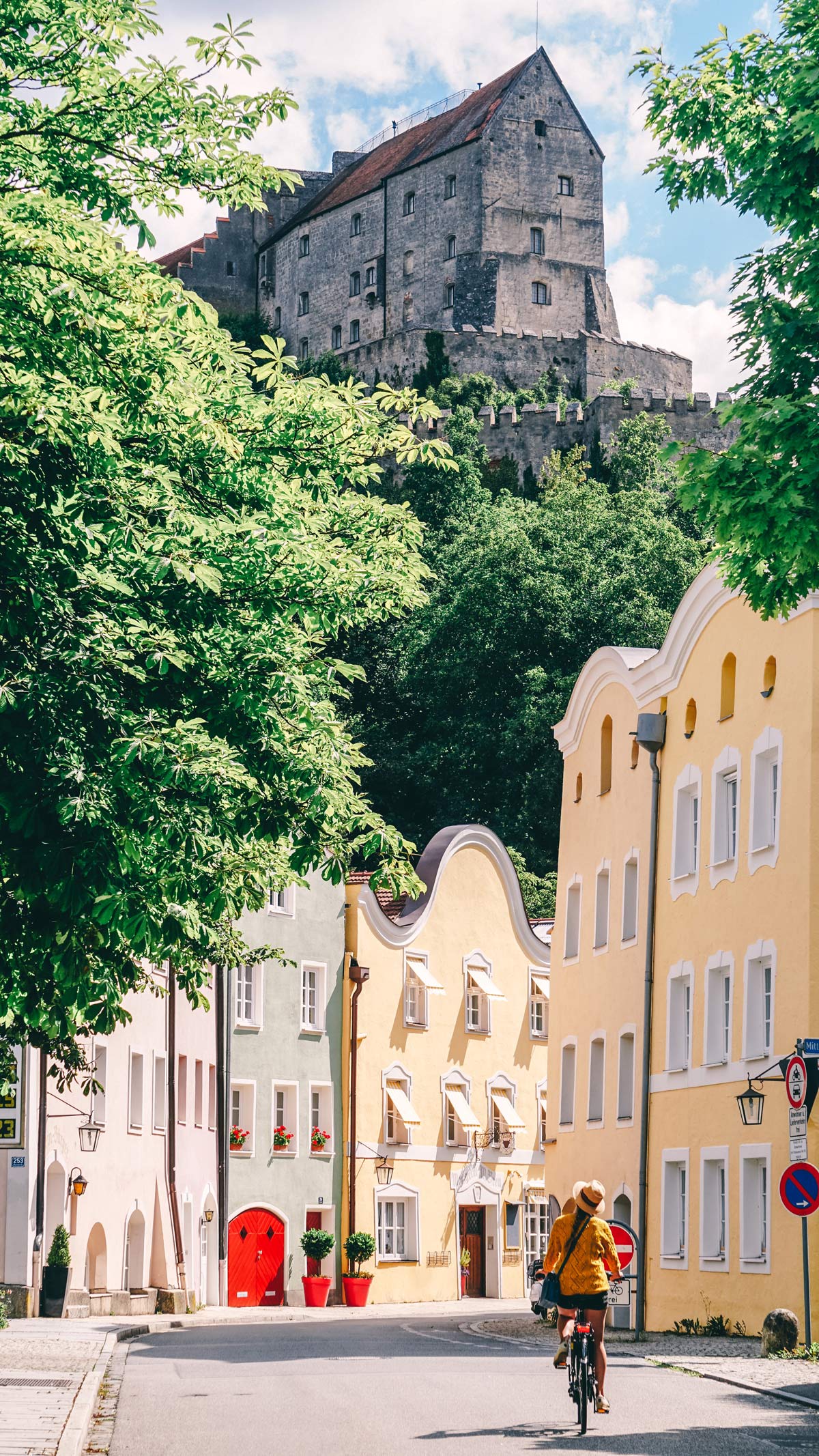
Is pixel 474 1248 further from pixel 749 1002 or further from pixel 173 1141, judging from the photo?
pixel 749 1002

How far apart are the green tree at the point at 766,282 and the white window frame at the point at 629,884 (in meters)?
18.4

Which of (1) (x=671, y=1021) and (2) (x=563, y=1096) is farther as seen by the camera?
(2) (x=563, y=1096)

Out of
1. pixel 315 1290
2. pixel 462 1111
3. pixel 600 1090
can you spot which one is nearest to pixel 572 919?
pixel 600 1090

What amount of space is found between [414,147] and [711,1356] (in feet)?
336

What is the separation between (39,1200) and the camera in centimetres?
3153

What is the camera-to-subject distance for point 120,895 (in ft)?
36.8

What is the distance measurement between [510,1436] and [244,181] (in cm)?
838

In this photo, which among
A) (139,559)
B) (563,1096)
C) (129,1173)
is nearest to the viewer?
(139,559)

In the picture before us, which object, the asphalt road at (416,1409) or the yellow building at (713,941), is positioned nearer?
the asphalt road at (416,1409)

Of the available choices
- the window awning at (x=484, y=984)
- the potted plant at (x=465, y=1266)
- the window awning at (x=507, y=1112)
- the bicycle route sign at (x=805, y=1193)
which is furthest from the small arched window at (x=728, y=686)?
the potted plant at (x=465, y=1266)

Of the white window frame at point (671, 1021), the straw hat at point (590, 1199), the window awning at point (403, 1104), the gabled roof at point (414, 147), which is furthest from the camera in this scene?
the gabled roof at point (414, 147)

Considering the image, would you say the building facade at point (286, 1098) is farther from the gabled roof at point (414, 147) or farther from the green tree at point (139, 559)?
the gabled roof at point (414, 147)

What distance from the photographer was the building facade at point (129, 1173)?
31.5 metres

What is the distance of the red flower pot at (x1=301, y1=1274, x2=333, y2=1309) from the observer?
4547cm
